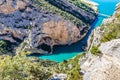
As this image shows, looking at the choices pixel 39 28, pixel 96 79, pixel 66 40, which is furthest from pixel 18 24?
pixel 96 79

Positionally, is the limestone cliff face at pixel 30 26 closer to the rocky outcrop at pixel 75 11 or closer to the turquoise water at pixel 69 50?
the turquoise water at pixel 69 50

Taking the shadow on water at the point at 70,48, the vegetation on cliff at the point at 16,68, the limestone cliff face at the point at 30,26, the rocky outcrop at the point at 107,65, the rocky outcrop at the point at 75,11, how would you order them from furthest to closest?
1. the rocky outcrop at the point at 75,11
2. the limestone cliff face at the point at 30,26
3. the shadow on water at the point at 70,48
4. the vegetation on cliff at the point at 16,68
5. the rocky outcrop at the point at 107,65

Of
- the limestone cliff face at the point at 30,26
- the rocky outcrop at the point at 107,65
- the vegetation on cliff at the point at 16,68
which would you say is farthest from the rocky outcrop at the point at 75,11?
the rocky outcrop at the point at 107,65

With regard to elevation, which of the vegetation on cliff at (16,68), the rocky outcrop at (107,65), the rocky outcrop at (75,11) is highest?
the rocky outcrop at (107,65)

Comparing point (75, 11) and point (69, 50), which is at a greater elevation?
point (75, 11)

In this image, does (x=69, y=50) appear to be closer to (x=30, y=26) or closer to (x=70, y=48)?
(x=70, y=48)

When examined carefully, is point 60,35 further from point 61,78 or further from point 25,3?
point 61,78

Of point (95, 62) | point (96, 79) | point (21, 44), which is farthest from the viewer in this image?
point (21, 44)

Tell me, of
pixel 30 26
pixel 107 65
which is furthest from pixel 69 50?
pixel 107 65

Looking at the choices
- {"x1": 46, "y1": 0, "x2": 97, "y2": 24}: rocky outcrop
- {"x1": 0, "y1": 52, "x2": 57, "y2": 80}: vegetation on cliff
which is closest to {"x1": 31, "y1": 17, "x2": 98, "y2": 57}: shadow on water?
{"x1": 46, "y1": 0, "x2": 97, "y2": 24}: rocky outcrop
